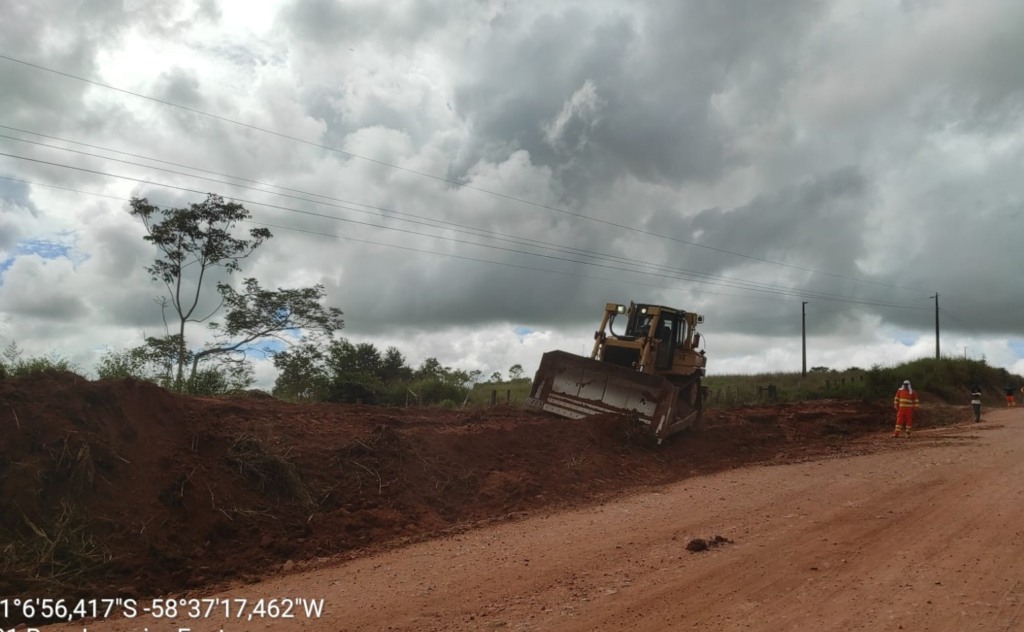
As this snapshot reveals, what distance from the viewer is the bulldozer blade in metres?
13.1

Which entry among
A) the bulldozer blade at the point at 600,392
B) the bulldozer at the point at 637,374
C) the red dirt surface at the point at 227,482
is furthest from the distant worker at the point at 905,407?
the red dirt surface at the point at 227,482

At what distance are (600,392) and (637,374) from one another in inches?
34.6

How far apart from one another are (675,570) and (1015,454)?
10.2 metres

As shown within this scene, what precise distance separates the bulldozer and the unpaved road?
3.55m

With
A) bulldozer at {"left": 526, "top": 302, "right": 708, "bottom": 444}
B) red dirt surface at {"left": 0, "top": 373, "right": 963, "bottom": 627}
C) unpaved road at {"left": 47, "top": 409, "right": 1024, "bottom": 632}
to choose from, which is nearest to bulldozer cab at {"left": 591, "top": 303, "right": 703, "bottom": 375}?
bulldozer at {"left": 526, "top": 302, "right": 708, "bottom": 444}

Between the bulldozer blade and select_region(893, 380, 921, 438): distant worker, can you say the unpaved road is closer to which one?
the bulldozer blade

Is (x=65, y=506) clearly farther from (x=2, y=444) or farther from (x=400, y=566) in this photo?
(x=400, y=566)

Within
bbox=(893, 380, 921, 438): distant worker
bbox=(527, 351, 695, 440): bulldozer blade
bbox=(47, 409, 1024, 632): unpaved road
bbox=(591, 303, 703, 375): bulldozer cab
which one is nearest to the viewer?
bbox=(47, 409, 1024, 632): unpaved road

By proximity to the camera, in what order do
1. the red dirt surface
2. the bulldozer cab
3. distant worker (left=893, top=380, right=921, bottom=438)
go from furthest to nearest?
1. distant worker (left=893, top=380, right=921, bottom=438)
2. the bulldozer cab
3. the red dirt surface

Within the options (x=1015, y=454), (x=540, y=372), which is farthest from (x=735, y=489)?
(x=1015, y=454)

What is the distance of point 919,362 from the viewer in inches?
1517

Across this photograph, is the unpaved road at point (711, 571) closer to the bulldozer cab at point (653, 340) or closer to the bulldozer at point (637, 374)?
the bulldozer at point (637, 374)

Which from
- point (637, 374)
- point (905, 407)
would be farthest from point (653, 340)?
point (905, 407)

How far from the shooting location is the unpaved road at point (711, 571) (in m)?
5.18
